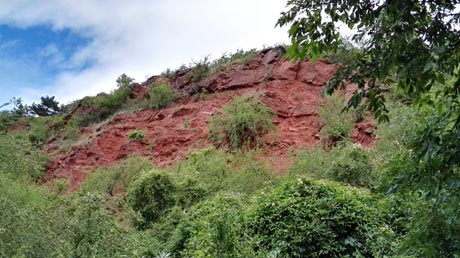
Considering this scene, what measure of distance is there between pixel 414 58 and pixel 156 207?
483 inches

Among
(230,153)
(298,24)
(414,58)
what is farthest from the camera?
(230,153)

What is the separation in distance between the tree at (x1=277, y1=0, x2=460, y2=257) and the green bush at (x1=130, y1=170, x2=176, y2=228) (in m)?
11.8

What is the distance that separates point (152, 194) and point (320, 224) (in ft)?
21.1

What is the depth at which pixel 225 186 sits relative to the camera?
1538 cm

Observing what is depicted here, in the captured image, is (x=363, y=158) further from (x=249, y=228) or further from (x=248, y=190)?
(x=249, y=228)

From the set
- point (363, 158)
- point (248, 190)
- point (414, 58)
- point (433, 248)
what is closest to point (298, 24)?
point (414, 58)

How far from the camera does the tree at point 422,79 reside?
247cm

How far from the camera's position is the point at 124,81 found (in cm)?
2945

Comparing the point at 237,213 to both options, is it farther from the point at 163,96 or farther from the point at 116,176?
the point at 163,96

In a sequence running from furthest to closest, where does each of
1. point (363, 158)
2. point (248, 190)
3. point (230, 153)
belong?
point (230, 153) → point (248, 190) → point (363, 158)

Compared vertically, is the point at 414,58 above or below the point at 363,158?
above

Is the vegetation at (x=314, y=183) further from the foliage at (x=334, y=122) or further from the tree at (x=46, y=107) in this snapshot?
the tree at (x=46, y=107)

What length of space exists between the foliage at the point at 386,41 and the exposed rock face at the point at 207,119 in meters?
16.2

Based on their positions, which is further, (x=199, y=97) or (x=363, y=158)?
(x=199, y=97)
